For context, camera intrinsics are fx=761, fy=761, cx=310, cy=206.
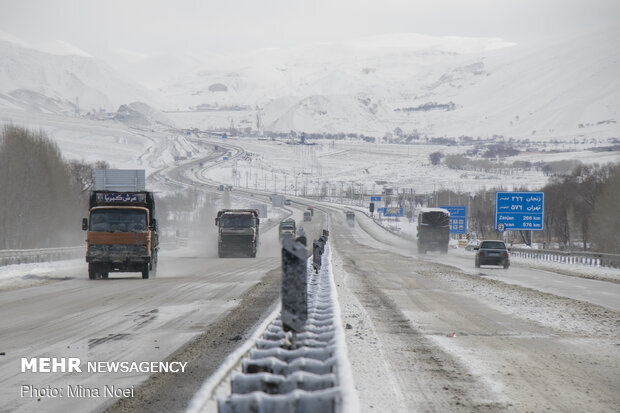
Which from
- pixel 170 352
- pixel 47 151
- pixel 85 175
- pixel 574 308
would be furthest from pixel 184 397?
pixel 85 175

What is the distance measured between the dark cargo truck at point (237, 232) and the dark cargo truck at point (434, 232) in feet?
64.3

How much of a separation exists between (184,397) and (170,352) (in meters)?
3.17

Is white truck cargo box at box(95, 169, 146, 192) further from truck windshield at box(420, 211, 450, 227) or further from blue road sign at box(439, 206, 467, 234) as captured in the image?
blue road sign at box(439, 206, 467, 234)

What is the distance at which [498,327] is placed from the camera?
46.4ft

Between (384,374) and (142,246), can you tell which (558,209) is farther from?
(384,374)

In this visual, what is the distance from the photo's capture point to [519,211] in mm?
53875

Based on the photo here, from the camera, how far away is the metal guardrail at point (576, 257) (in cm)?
4341

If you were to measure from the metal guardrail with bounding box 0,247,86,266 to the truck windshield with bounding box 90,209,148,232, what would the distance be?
351 inches

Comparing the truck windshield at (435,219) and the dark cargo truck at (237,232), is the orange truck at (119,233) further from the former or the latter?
the truck windshield at (435,219)

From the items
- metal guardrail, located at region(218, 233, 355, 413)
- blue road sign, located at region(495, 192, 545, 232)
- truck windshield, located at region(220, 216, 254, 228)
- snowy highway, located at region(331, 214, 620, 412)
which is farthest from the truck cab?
blue road sign, located at region(495, 192, 545, 232)

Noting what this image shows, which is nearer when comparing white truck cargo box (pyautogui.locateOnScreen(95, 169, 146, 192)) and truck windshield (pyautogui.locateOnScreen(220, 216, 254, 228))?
white truck cargo box (pyautogui.locateOnScreen(95, 169, 146, 192))

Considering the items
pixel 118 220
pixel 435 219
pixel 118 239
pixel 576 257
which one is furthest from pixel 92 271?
pixel 435 219

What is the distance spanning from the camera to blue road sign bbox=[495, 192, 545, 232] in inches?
2098

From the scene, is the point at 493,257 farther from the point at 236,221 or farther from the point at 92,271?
the point at 92,271
